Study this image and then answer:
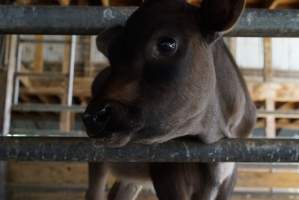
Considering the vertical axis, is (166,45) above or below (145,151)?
above

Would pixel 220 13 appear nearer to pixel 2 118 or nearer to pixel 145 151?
pixel 145 151

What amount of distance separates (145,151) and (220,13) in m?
0.57

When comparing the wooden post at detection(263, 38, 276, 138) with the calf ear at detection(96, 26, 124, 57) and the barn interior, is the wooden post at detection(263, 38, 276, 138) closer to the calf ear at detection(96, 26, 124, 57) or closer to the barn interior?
the barn interior

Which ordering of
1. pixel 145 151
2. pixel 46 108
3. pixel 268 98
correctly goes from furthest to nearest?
pixel 268 98 < pixel 46 108 < pixel 145 151

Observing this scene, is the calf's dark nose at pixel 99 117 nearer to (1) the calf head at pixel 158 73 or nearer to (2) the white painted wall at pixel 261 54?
(1) the calf head at pixel 158 73

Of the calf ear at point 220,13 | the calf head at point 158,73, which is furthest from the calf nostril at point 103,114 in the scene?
the calf ear at point 220,13

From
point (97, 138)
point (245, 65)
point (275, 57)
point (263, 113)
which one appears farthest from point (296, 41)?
point (97, 138)

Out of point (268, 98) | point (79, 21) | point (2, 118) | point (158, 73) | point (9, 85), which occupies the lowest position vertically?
point (268, 98)

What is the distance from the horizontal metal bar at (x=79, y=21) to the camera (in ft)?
5.86

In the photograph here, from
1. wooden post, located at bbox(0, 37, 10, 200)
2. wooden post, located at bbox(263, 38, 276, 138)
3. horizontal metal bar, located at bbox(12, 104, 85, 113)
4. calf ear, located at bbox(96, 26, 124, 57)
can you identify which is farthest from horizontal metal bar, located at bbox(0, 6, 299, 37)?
wooden post, located at bbox(263, 38, 276, 138)

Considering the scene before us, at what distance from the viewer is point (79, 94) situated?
856cm

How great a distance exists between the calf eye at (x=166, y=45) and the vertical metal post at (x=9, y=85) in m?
3.80

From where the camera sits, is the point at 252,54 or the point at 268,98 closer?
the point at 268,98

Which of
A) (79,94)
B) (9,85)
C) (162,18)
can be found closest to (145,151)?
(162,18)
